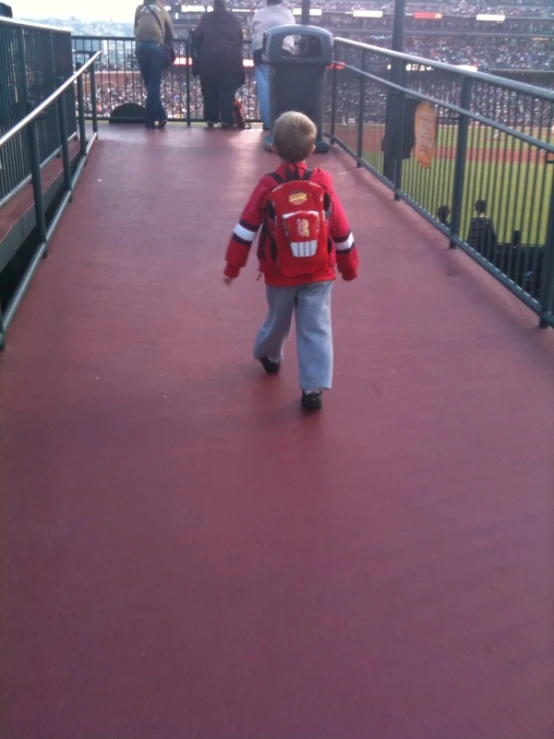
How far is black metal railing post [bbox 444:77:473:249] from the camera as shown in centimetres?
665

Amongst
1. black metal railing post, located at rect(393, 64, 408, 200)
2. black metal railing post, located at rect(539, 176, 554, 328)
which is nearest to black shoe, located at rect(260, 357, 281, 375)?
black metal railing post, located at rect(539, 176, 554, 328)

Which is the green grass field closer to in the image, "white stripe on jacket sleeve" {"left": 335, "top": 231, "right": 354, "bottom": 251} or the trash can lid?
"white stripe on jacket sleeve" {"left": 335, "top": 231, "right": 354, "bottom": 251}

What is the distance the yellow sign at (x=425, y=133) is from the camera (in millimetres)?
7445

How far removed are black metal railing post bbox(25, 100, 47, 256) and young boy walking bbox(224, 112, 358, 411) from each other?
244cm

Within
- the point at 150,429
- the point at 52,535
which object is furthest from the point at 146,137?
the point at 52,535

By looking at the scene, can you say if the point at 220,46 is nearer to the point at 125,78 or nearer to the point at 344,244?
the point at 125,78

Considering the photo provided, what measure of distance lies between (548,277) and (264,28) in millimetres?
8533

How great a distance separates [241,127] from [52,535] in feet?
38.8

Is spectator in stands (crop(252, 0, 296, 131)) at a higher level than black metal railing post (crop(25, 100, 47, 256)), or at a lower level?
higher

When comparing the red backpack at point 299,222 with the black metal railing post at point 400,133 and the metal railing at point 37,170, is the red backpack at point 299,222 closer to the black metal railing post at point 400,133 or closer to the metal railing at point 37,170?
the metal railing at point 37,170

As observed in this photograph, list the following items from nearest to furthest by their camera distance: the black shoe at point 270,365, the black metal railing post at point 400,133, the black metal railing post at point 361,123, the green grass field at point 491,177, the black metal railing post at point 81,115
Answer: the black shoe at point 270,365
the green grass field at point 491,177
the black metal railing post at point 400,133
the black metal railing post at point 81,115
the black metal railing post at point 361,123

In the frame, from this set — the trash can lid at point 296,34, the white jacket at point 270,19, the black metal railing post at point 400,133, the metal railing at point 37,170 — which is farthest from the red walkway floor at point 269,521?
the white jacket at point 270,19

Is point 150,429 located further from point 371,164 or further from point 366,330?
point 371,164

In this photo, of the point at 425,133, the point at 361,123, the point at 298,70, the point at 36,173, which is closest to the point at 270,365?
the point at 36,173
